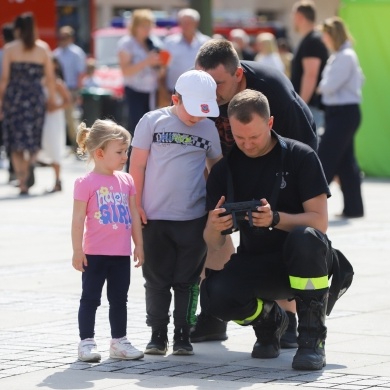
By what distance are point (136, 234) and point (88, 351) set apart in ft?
2.00

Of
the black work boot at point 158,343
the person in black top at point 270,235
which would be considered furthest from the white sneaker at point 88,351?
the person in black top at point 270,235

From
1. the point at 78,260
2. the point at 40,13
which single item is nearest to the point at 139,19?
the point at 78,260

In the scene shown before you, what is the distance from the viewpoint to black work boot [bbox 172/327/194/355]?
20.7ft

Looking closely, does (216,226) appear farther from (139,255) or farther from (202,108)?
(202,108)

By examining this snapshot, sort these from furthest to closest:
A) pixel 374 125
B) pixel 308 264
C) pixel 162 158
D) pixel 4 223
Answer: pixel 374 125 < pixel 4 223 < pixel 162 158 < pixel 308 264

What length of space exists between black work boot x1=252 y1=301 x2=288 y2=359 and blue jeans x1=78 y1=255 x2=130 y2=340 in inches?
25.4

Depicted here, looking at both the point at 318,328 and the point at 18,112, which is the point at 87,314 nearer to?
the point at 318,328

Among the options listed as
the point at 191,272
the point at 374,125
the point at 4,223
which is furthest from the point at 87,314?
the point at 374,125

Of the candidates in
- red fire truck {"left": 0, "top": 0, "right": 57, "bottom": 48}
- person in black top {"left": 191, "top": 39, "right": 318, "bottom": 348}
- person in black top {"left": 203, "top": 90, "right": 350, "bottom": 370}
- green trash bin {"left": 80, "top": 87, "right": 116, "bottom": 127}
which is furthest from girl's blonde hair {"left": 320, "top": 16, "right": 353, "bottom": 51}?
green trash bin {"left": 80, "top": 87, "right": 116, "bottom": 127}

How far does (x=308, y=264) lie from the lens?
19.3 feet

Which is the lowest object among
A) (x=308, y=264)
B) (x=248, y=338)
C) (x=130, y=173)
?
(x=248, y=338)

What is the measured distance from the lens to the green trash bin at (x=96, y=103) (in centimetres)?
2394

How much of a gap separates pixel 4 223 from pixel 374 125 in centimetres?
627

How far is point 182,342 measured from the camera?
6.35 meters
